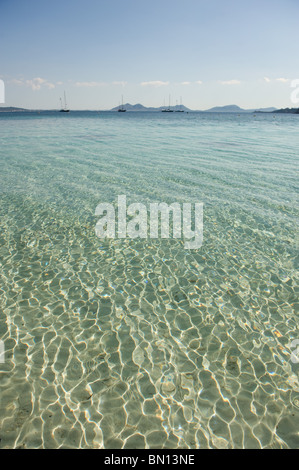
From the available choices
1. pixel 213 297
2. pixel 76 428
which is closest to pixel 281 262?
pixel 213 297

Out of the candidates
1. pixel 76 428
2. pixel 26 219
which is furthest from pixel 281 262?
pixel 26 219

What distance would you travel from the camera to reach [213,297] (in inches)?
267

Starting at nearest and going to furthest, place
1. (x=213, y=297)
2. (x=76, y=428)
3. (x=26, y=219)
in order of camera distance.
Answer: (x=76, y=428), (x=213, y=297), (x=26, y=219)

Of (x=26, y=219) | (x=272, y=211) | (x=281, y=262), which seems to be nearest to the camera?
(x=281, y=262)

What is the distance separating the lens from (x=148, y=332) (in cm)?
582

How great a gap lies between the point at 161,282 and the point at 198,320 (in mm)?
1598

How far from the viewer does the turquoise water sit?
4.17 meters

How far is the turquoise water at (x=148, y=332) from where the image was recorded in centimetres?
417

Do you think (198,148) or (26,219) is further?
(198,148)

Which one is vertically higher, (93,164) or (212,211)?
(93,164)

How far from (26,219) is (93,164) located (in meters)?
10.6
